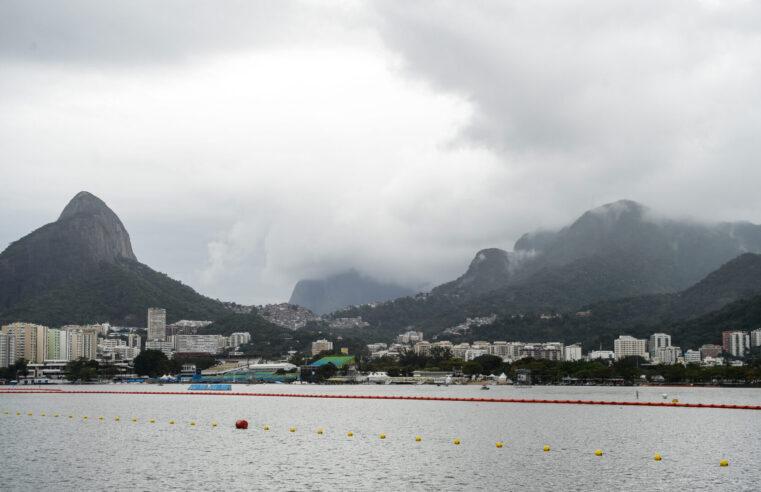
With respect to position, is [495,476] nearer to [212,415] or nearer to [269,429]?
[269,429]

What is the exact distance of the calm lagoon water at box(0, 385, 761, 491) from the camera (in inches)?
1670

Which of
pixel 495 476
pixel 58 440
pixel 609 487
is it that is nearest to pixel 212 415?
pixel 58 440

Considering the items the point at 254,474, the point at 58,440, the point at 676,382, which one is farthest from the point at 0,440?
the point at 676,382

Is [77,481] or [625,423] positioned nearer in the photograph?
[77,481]

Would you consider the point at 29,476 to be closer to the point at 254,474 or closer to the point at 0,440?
the point at 254,474

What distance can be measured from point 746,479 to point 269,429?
1728 inches

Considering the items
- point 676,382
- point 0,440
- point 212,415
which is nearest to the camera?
point 0,440

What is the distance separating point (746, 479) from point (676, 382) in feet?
547

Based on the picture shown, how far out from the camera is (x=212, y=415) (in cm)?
9288

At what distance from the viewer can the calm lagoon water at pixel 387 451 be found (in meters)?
42.4

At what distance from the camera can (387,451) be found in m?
55.8

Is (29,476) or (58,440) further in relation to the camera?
(58,440)

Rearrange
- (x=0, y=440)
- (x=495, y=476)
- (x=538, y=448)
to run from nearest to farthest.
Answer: (x=495, y=476), (x=538, y=448), (x=0, y=440)

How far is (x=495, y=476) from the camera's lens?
1738 inches
